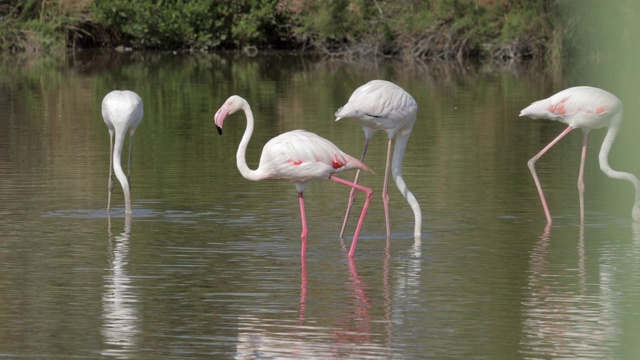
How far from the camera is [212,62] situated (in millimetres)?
33969

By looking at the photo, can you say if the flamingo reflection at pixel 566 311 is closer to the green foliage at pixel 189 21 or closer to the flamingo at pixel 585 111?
the flamingo at pixel 585 111

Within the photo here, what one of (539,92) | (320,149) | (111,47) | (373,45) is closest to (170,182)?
(320,149)

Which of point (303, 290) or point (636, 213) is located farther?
point (636, 213)

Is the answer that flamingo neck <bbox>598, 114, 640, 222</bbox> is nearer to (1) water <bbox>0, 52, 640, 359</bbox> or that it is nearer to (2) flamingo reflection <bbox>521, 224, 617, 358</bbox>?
(1) water <bbox>0, 52, 640, 359</bbox>

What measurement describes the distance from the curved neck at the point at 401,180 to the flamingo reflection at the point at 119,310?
6.50 feet

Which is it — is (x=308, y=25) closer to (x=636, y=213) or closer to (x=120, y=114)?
(x=120, y=114)

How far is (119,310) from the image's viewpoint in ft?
24.3

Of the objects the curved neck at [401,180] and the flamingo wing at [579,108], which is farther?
the flamingo wing at [579,108]

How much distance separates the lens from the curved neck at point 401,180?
9.55 m

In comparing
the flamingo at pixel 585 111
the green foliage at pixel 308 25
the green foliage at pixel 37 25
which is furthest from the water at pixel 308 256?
the green foliage at pixel 37 25

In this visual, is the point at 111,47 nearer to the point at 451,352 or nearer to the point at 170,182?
the point at 170,182

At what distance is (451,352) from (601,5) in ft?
5.97

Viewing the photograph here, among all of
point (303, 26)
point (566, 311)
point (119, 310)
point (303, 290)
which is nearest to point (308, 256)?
point (303, 290)

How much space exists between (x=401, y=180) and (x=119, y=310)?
9.65 ft
